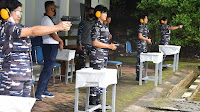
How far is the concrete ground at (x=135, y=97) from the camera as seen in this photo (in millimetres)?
6402

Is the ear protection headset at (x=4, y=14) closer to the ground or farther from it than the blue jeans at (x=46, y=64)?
farther from it

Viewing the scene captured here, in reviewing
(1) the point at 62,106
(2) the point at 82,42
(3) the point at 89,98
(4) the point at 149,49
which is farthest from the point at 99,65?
(4) the point at 149,49

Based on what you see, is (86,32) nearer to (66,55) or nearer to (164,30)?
(66,55)

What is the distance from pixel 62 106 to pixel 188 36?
385 inches

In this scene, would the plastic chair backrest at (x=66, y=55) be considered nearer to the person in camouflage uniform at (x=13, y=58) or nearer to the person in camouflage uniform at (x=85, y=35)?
the person in camouflage uniform at (x=85, y=35)

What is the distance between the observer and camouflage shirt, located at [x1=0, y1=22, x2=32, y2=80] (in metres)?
3.77

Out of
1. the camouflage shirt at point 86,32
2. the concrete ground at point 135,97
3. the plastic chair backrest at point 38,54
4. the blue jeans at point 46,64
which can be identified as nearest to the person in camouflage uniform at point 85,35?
the camouflage shirt at point 86,32

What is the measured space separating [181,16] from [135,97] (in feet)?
25.6

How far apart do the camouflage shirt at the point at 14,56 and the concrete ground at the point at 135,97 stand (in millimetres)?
2250

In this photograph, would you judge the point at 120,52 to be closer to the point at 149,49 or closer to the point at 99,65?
the point at 149,49

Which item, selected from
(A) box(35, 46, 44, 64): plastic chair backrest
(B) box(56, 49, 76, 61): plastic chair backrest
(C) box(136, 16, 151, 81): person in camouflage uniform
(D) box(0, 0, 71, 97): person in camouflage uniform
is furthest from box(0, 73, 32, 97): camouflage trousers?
(C) box(136, 16, 151, 81): person in camouflage uniform

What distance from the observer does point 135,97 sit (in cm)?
749

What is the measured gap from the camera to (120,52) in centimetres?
1758

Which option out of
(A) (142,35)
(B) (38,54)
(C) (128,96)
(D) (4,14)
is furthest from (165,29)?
(D) (4,14)
